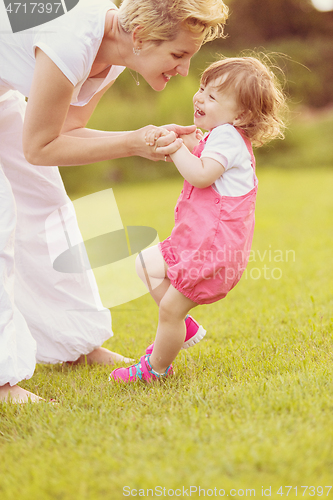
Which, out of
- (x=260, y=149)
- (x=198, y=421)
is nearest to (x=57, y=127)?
(x=198, y=421)

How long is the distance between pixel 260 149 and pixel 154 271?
13416mm

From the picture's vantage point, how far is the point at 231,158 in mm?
1902

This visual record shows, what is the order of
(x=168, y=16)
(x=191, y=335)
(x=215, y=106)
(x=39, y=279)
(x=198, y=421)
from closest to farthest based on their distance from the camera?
1. (x=198, y=421)
2. (x=168, y=16)
3. (x=215, y=106)
4. (x=191, y=335)
5. (x=39, y=279)

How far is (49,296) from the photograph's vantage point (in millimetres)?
2547

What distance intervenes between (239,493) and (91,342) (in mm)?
1375

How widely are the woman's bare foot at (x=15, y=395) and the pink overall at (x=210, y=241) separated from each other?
2.42 feet

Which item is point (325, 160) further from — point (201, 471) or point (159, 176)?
point (201, 471)

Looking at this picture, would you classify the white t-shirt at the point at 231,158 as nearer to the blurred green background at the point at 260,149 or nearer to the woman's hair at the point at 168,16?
the woman's hair at the point at 168,16

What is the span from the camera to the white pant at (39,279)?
2.29m

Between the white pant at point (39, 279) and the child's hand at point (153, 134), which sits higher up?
the child's hand at point (153, 134)

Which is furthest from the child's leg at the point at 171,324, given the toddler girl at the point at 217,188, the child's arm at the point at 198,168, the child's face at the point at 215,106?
the child's face at the point at 215,106

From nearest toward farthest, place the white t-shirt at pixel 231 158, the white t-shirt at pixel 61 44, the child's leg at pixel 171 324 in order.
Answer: the white t-shirt at pixel 61 44
the white t-shirt at pixel 231 158
the child's leg at pixel 171 324

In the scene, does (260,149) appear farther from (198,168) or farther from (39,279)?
(198,168)

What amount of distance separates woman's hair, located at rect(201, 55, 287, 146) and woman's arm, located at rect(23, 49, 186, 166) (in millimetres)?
316
